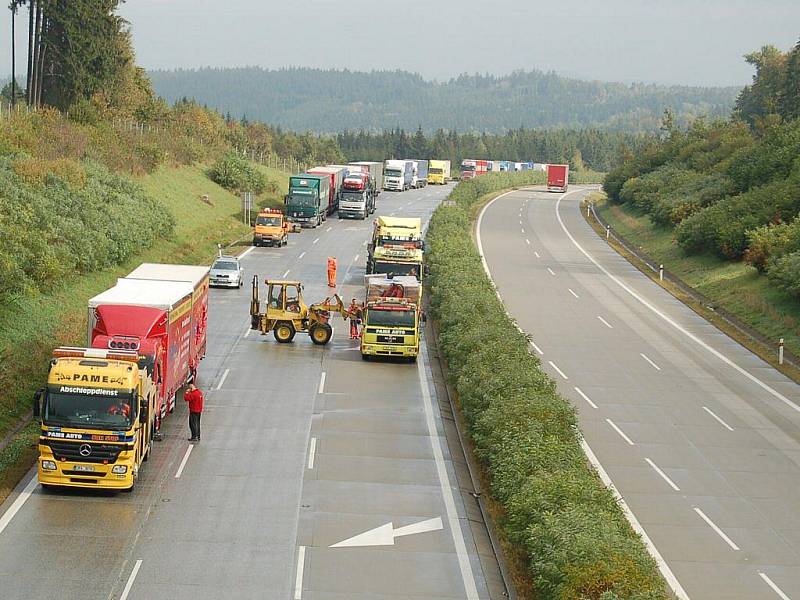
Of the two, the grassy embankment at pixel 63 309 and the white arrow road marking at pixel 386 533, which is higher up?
the grassy embankment at pixel 63 309

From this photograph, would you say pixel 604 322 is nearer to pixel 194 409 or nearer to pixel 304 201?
pixel 194 409

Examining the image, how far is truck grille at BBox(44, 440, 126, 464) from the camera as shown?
2242 cm

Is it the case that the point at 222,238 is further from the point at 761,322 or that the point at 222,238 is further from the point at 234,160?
the point at 761,322

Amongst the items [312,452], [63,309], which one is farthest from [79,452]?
[63,309]

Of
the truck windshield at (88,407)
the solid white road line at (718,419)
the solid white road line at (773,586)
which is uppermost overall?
the truck windshield at (88,407)

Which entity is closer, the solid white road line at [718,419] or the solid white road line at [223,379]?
the solid white road line at [718,419]

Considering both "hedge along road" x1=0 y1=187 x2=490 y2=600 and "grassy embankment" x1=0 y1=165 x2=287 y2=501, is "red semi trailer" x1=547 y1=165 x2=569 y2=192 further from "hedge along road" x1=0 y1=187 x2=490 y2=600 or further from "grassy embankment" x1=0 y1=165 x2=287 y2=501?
"hedge along road" x1=0 y1=187 x2=490 y2=600

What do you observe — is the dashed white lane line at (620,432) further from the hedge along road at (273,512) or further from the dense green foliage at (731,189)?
the dense green foliage at (731,189)

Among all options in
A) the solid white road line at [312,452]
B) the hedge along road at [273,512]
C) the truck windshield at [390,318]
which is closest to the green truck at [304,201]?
the truck windshield at [390,318]

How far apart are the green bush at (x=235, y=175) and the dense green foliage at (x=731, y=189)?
2988 cm

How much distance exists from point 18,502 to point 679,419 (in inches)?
728

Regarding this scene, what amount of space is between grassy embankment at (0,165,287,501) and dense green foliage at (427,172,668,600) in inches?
391

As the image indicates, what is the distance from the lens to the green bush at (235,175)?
8931 centimetres

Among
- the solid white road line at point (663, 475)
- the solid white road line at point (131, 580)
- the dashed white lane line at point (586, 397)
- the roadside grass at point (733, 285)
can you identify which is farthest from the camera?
the roadside grass at point (733, 285)
